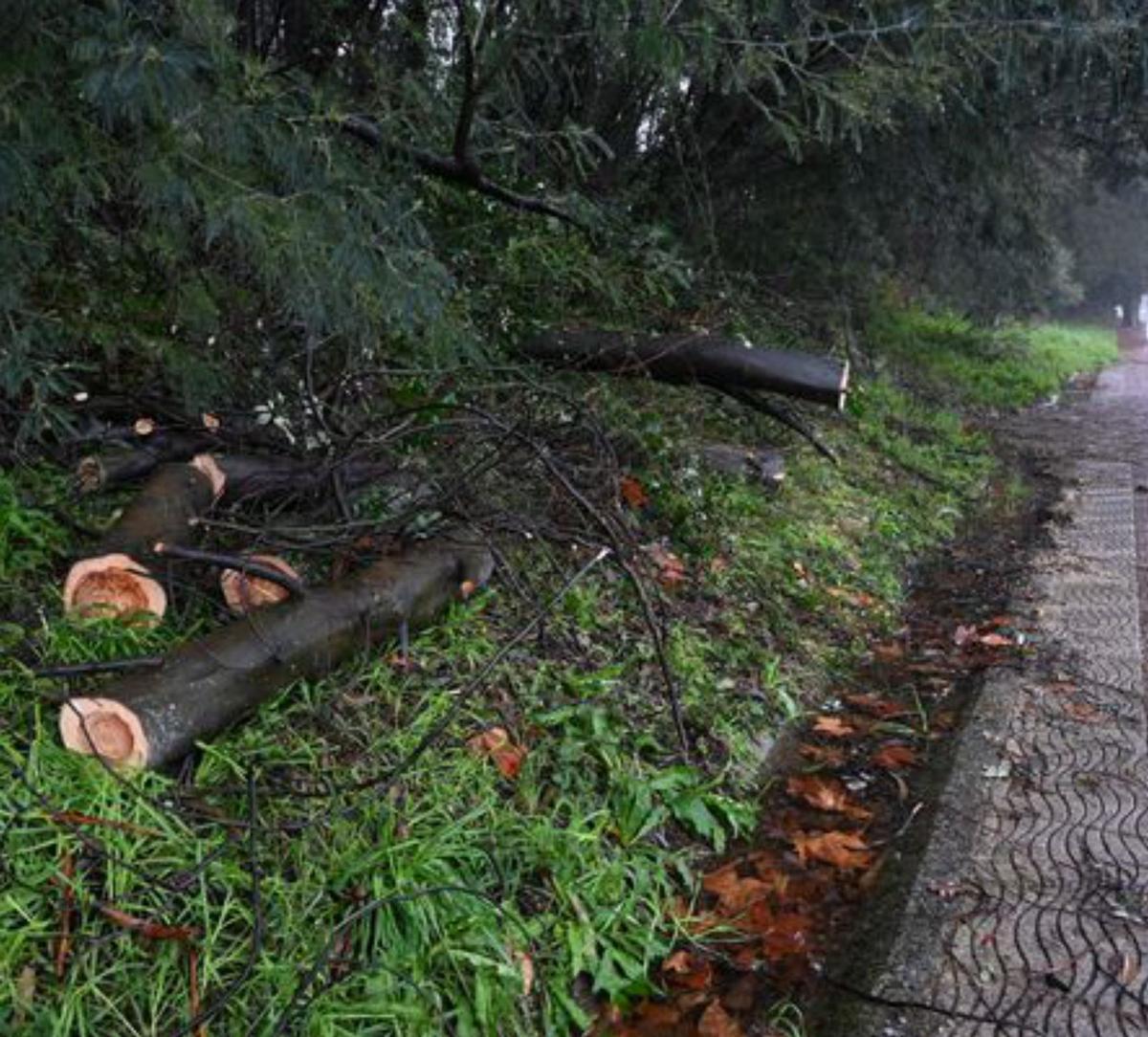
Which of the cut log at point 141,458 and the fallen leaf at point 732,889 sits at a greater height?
the cut log at point 141,458

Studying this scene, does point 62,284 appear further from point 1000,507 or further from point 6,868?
point 1000,507

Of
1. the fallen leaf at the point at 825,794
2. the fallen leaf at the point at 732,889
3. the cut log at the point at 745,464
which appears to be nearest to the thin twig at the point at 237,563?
the fallen leaf at the point at 732,889

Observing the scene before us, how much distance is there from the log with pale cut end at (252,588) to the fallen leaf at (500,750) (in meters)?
0.68

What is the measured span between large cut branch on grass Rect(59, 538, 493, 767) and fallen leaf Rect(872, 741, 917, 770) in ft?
4.99

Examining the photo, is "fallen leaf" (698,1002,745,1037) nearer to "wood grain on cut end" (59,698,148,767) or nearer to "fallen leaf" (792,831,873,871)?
"fallen leaf" (792,831,873,871)

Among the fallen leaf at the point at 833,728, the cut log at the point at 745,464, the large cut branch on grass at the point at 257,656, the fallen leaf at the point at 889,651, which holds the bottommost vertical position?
the fallen leaf at the point at 889,651

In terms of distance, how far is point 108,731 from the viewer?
2.72 m

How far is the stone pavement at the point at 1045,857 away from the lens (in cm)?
267

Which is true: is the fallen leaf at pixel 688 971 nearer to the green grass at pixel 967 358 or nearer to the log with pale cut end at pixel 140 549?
the log with pale cut end at pixel 140 549

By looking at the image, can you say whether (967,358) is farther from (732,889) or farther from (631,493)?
(732,889)

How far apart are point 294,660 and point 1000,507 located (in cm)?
613

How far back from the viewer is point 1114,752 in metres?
3.93

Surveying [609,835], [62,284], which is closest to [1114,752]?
[609,835]

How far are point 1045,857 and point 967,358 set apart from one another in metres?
Answer: 12.8
